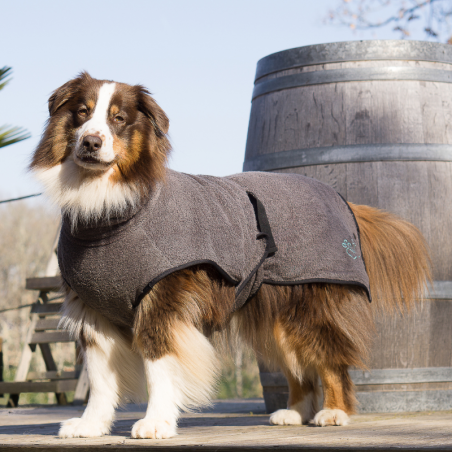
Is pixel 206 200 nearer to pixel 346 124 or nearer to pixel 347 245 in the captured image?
pixel 347 245

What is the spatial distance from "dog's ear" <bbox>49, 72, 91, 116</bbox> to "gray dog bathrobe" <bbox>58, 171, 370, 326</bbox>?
59cm

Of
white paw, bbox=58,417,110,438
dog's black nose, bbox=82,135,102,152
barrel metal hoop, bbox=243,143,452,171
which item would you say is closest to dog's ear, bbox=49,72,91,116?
dog's black nose, bbox=82,135,102,152

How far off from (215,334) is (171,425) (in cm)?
77

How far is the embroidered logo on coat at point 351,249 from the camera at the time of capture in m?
3.25

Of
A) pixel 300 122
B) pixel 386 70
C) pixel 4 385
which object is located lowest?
pixel 4 385

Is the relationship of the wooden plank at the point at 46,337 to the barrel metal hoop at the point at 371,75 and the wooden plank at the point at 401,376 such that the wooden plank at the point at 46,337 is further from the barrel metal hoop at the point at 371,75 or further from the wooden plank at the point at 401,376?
the barrel metal hoop at the point at 371,75

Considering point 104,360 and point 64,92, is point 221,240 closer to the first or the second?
point 104,360

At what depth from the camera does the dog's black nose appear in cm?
267

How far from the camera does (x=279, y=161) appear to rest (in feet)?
13.3

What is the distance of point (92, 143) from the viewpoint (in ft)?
8.75

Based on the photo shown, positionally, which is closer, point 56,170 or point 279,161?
point 56,170

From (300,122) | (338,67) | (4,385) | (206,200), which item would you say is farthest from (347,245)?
(4,385)

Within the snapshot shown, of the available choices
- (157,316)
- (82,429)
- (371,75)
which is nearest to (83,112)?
(157,316)

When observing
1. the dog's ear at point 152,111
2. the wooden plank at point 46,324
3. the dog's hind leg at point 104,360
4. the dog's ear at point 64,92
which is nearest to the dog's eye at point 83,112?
the dog's ear at point 64,92
